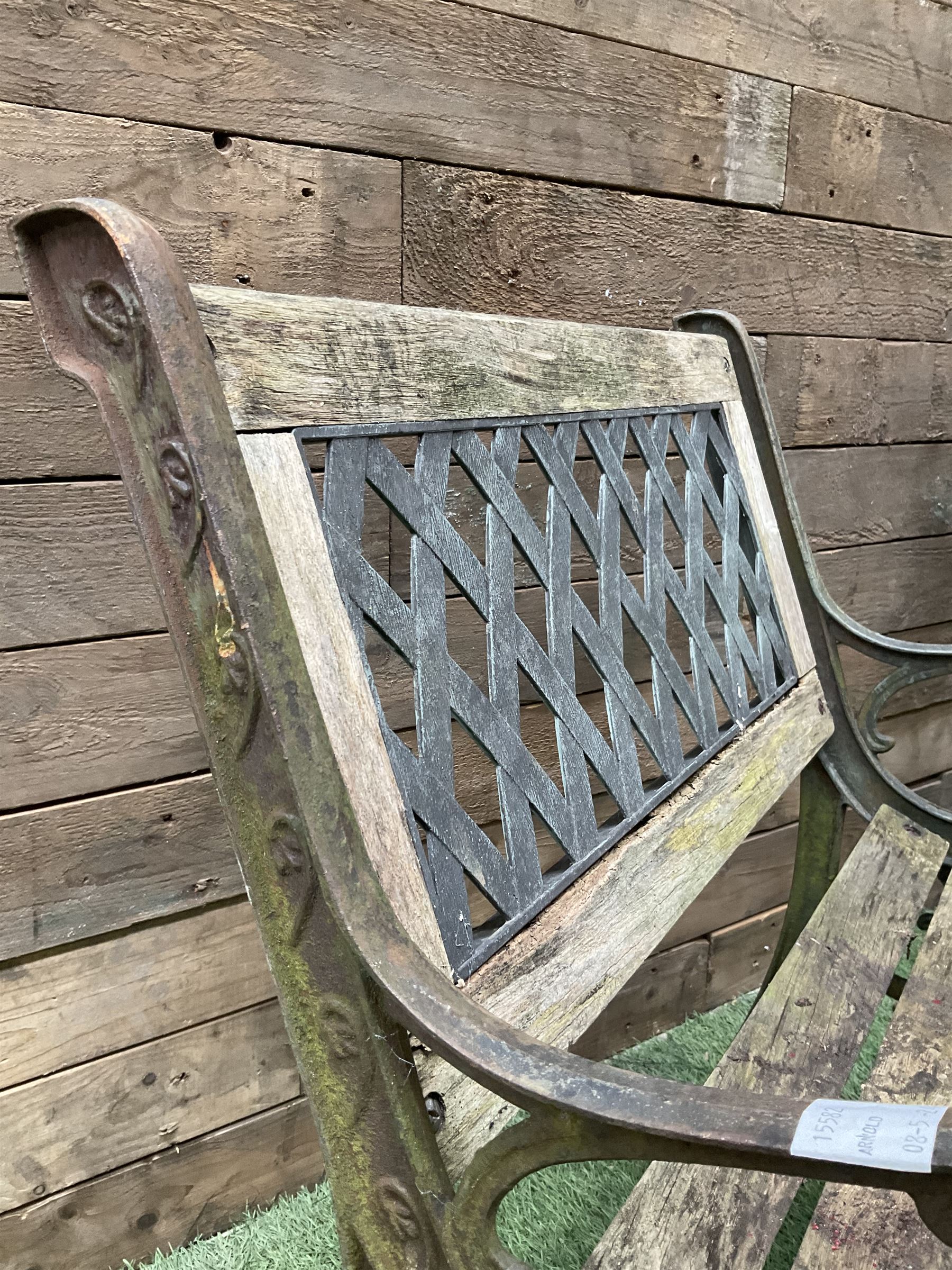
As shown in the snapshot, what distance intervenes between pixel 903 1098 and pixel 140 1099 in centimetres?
96

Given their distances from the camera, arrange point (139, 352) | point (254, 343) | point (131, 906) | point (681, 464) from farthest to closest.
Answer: point (681, 464), point (131, 906), point (254, 343), point (139, 352)

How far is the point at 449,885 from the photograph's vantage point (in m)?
0.75

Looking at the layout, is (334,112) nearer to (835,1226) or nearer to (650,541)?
(650,541)

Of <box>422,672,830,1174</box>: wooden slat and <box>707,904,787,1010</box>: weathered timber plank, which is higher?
<box>422,672,830,1174</box>: wooden slat

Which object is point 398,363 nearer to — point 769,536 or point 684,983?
point 769,536

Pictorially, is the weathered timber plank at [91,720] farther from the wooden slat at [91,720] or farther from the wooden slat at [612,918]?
the wooden slat at [612,918]

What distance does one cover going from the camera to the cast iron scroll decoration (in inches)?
29.7

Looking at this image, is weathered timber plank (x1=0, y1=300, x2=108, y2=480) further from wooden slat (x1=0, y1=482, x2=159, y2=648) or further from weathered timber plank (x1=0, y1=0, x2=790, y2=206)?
weathered timber plank (x1=0, y1=0, x2=790, y2=206)

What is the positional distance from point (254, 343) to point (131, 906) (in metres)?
0.84

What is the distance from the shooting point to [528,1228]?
1435mm

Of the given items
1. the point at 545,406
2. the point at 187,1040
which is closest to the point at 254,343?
the point at 545,406

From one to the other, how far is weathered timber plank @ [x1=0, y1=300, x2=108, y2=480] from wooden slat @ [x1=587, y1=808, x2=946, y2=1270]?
2.96ft

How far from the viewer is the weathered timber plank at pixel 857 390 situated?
179 centimetres

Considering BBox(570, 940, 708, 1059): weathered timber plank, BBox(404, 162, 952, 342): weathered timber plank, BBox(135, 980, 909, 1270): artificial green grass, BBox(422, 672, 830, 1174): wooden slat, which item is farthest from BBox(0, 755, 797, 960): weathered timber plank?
BBox(570, 940, 708, 1059): weathered timber plank
